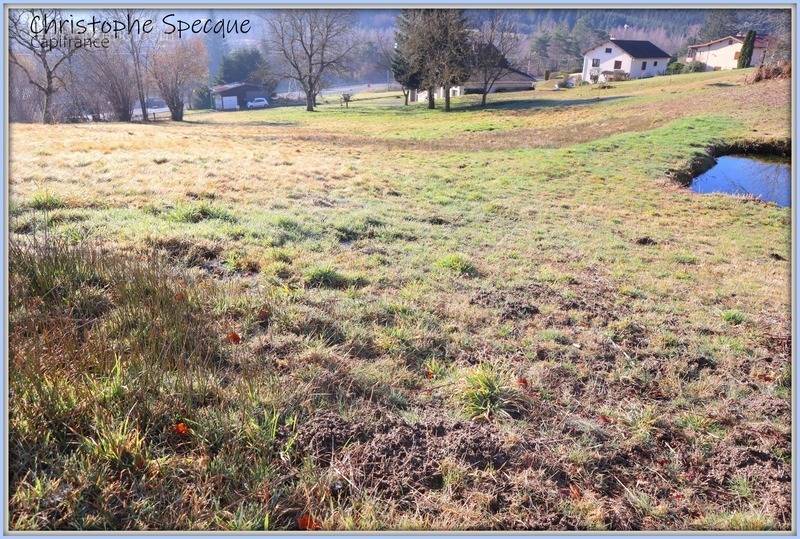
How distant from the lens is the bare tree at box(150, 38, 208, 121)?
6273 millimetres

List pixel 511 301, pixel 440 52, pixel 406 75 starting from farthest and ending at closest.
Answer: pixel 406 75, pixel 440 52, pixel 511 301

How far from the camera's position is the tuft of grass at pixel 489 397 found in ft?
11.6

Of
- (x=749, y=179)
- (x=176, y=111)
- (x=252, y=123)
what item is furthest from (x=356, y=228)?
(x=252, y=123)

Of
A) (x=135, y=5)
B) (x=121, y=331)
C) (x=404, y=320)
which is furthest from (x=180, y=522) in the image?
(x=135, y=5)

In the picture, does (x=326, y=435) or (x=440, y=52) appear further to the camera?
(x=440, y=52)

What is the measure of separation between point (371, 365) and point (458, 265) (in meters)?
3.00

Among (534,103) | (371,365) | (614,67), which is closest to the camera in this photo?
(371,365)

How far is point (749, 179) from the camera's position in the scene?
16047 mm

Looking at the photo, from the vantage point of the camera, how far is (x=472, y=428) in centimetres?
326

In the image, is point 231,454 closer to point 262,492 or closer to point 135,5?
point 262,492

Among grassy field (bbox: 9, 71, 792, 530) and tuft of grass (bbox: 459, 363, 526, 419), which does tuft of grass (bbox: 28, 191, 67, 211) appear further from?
tuft of grass (bbox: 459, 363, 526, 419)

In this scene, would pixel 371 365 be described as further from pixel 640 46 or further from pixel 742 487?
pixel 640 46

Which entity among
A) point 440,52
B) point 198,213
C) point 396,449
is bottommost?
point 396,449

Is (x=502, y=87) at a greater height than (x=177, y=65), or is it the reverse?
(x=502, y=87)
